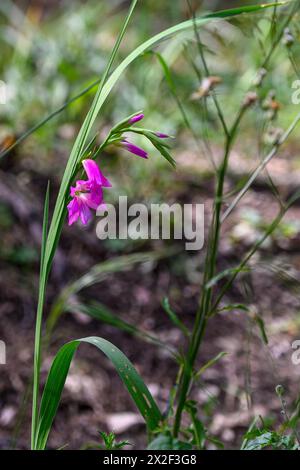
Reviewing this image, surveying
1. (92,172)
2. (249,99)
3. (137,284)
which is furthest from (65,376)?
(137,284)

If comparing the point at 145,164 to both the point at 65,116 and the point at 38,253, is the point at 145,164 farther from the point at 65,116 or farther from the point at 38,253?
Answer: the point at 38,253

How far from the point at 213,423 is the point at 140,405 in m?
0.70

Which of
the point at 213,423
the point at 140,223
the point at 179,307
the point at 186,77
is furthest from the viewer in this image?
the point at 186,77

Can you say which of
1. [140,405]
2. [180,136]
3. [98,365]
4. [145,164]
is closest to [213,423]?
[98,365]

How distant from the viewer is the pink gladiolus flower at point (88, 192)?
39.7 inches

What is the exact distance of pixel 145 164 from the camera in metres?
2.63

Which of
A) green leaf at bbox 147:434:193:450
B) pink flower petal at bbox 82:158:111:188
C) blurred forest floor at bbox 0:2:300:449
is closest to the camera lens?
pink flower petal at bbox 82:158:111:188

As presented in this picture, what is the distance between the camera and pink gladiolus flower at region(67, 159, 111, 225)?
3.31 ft

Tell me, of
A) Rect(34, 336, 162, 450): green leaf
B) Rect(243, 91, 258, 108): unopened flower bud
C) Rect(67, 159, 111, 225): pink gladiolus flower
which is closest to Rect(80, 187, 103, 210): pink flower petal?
Rect(67, 159, 111, 225): pink gladiolus flower

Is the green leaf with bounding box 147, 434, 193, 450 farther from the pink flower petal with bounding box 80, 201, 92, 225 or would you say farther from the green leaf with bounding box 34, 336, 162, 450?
the pink flower petal with bounding box 80, 201, 92, 225

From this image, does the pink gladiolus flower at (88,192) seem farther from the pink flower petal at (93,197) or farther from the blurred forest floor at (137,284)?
the blurred forest floor at (137,284)

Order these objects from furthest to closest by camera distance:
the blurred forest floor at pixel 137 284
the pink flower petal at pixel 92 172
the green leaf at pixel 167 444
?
the blurred forest floor at pixel 137 284, the green leaf at pixel 167 444, the pink flower petal at pixel 92 172

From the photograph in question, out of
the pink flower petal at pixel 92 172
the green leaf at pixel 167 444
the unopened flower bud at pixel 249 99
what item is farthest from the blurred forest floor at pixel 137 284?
the pink flower petal at pixel 92 172
